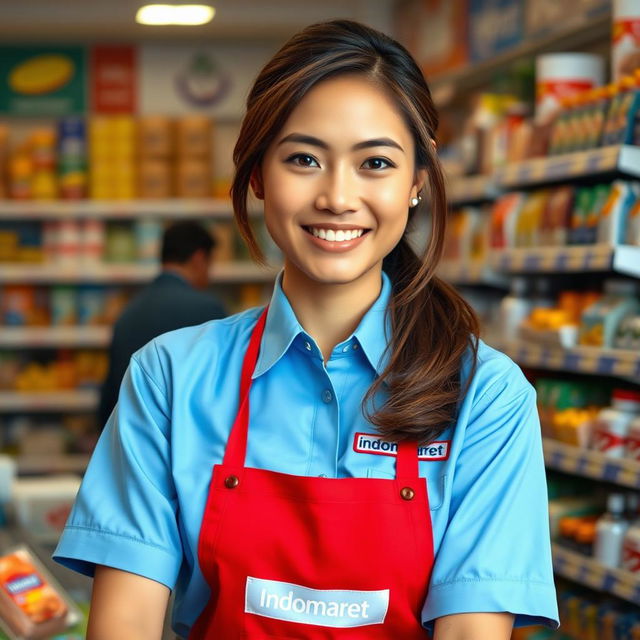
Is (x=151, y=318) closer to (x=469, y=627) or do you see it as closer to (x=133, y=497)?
(x=133, y=497)

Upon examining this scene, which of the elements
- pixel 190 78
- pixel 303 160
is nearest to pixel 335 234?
pixel 303 160

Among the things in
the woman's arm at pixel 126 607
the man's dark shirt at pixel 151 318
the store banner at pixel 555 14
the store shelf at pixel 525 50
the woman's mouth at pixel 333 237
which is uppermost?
the store banner at pixel 555 14

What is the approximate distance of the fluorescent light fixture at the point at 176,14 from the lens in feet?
20.7

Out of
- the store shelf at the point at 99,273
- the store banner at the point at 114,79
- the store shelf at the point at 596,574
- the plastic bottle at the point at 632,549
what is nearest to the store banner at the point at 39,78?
the store banner at the point at 114,79

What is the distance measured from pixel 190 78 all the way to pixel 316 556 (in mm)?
6813

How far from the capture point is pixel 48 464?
23.8 ft

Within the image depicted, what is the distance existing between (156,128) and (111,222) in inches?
35.9

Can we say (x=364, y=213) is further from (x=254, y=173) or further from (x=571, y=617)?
(x=571, y=617)

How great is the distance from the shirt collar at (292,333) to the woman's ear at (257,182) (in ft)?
0.51

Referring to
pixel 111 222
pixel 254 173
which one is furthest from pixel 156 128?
pixel 254 173

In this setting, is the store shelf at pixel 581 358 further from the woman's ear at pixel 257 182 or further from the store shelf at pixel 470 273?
the woman's ear at pixel 257 182

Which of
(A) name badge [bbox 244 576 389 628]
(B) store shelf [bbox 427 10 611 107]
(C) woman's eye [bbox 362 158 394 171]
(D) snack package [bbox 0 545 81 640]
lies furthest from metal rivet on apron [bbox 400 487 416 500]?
(B) store shelf [bbox 427 10 611 107]

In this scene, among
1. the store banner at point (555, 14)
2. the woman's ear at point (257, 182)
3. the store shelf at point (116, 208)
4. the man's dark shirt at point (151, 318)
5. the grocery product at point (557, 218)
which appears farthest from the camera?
the store shelf at point (116, 208)

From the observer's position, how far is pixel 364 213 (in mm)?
1558
